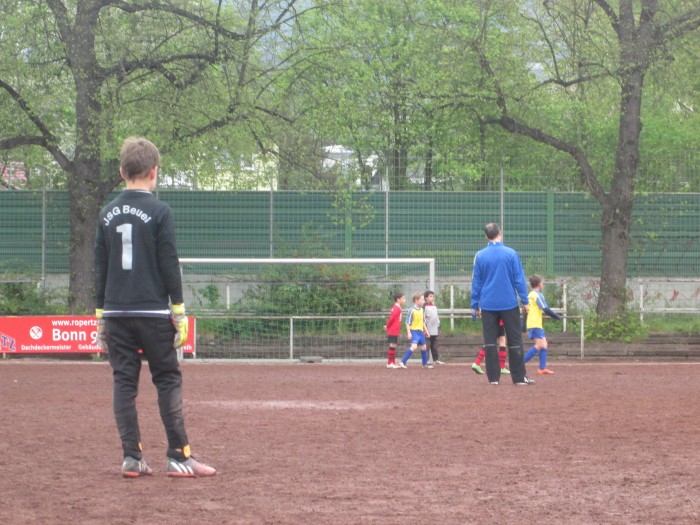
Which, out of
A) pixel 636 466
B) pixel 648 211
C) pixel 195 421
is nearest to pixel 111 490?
pixel 636 466

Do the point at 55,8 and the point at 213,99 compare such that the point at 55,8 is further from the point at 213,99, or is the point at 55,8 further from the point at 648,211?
the point at 648,211

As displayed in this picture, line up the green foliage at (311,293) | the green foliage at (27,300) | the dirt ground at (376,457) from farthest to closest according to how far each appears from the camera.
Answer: the green foliage at (27,300) < the green foliage at (311,293) < the dirt ground at (376,457)

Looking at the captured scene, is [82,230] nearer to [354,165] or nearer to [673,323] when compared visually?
[354,165]

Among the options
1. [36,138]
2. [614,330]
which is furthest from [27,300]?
[614,330]

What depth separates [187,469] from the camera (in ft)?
23.5

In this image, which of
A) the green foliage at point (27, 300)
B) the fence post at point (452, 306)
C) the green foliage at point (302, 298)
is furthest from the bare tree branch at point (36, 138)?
the fence post at point (452, 306)

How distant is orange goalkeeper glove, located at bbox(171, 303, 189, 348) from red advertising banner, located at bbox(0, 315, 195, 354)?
55.5 ft

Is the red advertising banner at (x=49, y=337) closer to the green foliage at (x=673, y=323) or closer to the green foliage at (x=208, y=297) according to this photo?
the green foliage at (x=208, y=297)

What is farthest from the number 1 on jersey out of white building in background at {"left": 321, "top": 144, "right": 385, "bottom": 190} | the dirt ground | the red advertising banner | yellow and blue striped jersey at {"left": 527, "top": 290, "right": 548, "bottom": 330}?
white building in background at {"left": 321, "top": 144, "right": 385, "bottom": 190}

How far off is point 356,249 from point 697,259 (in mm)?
7718

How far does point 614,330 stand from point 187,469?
2074 cm

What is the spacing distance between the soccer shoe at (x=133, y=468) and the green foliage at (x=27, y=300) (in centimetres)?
2031

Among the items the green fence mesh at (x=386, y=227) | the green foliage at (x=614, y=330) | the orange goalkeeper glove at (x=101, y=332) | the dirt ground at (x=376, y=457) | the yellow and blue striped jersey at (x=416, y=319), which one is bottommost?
the dirt ground at (x=376, y=457)

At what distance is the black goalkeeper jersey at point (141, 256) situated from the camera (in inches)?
283
